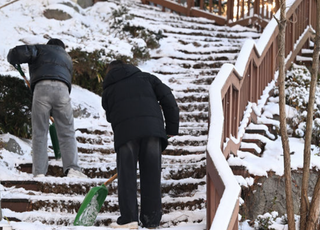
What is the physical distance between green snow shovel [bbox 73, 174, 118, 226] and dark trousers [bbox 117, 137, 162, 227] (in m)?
0.33

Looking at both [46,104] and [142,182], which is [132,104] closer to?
[142,182]

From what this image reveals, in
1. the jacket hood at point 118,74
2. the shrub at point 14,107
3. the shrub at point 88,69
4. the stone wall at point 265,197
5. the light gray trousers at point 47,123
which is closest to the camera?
the jacket hood at point 118,74

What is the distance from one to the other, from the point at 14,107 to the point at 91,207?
2351mm

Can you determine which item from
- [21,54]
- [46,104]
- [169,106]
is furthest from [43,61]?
[169,106]

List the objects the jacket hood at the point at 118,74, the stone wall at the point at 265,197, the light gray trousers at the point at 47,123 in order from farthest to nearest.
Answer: the light gray trousers at the point at 47,123
the stone wall at the point at 265,197
the jacket hood at the point at 118,74

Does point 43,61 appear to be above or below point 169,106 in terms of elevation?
above

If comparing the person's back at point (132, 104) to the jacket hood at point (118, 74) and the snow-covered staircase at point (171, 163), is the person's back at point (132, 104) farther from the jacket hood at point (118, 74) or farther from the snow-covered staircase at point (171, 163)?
the snow-covered staircase at point (171, 163)

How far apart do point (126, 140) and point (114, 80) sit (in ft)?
1.90

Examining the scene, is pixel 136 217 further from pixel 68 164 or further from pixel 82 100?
pixel 82 100

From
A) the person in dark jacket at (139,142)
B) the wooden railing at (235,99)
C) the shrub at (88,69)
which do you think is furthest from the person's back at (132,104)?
the shrub at (88,69)

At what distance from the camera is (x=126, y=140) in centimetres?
493

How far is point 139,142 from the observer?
5.03 m

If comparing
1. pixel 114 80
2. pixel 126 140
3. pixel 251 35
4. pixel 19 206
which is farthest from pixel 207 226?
pixel 251 35

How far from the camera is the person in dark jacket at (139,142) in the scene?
4.93m
